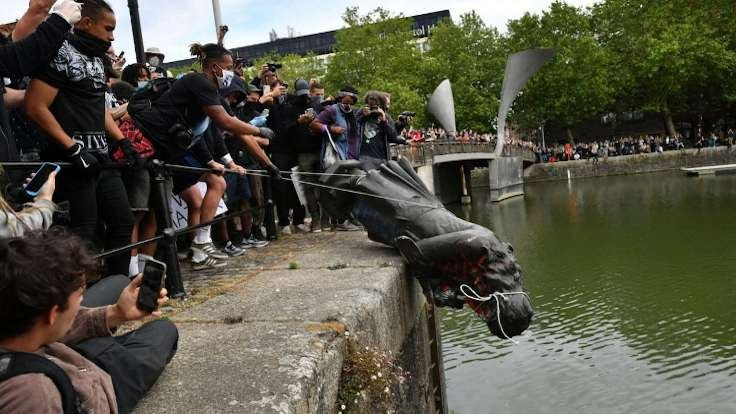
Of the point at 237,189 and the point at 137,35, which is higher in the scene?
the point at 137,35

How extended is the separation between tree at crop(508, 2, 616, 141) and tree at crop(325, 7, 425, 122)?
825 cm

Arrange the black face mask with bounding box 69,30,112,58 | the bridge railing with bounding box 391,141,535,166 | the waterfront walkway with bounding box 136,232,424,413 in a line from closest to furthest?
the waterfront walkway with bounding box 136,232,424,413, the black face mask with bounding box 69,30,112,58, the bridge railing with bounding box 391,141,535,166

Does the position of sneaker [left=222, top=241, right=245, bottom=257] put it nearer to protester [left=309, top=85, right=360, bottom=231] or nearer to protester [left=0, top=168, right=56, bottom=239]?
protester [left=309, top=85, right=360, bottom=231]

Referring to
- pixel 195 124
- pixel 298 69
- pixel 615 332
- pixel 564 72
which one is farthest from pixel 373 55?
pixel 195 124

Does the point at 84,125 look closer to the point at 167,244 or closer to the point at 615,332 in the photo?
the point at 167,244

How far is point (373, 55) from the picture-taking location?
4581 cm

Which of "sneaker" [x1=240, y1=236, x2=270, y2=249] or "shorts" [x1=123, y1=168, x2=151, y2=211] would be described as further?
"sneaker" [x1=240, y1=236, x2=270, y2=249]

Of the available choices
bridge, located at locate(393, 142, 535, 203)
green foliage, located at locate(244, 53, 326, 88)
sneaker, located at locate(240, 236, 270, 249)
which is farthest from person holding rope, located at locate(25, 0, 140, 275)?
green foliage, located at locate(244, 53, 326, 88)

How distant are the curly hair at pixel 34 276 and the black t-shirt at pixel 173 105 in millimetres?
2746

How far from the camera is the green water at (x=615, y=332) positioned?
6.84 m

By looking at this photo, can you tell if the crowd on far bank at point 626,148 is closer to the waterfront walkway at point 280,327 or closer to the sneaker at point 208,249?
the sneaker at point 208,249

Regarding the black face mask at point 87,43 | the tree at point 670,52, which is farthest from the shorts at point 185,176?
the tree at point 670,52

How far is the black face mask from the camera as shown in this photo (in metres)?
3.17

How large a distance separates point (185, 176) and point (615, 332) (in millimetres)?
6433
